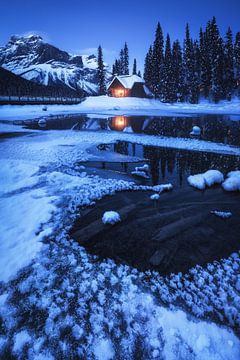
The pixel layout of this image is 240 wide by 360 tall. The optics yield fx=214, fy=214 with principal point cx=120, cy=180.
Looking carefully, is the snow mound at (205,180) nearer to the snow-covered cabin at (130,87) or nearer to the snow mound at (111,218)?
the snow mound at (111,218)

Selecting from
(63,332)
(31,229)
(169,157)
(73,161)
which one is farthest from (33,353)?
(169,157)

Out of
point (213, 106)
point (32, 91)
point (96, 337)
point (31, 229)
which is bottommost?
point (96, 337)

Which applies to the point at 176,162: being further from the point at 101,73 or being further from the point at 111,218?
the point at 101,73

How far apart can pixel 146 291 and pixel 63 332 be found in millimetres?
1255

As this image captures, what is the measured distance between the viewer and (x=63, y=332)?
2.64 m

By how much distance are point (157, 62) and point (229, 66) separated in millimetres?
16689

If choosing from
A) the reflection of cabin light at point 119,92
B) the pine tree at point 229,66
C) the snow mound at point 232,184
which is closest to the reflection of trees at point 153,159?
the snow mound at point 232,184

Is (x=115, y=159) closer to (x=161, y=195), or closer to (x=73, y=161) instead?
(x=73, y=161)

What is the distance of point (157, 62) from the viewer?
53625 millimetres

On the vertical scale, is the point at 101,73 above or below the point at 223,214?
above

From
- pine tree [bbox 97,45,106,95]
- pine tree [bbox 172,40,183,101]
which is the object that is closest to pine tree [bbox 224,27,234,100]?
pine tree [bbox 172,40,183,101]

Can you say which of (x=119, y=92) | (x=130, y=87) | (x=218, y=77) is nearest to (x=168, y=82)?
(x=130, y=87)

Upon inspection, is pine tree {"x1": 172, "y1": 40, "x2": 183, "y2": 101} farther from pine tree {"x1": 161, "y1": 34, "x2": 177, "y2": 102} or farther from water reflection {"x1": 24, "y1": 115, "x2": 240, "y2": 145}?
water reflection {"x1": 24, "y1": 115, "x2": 240, "y2": 145}

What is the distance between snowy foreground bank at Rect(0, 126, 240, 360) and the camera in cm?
249
